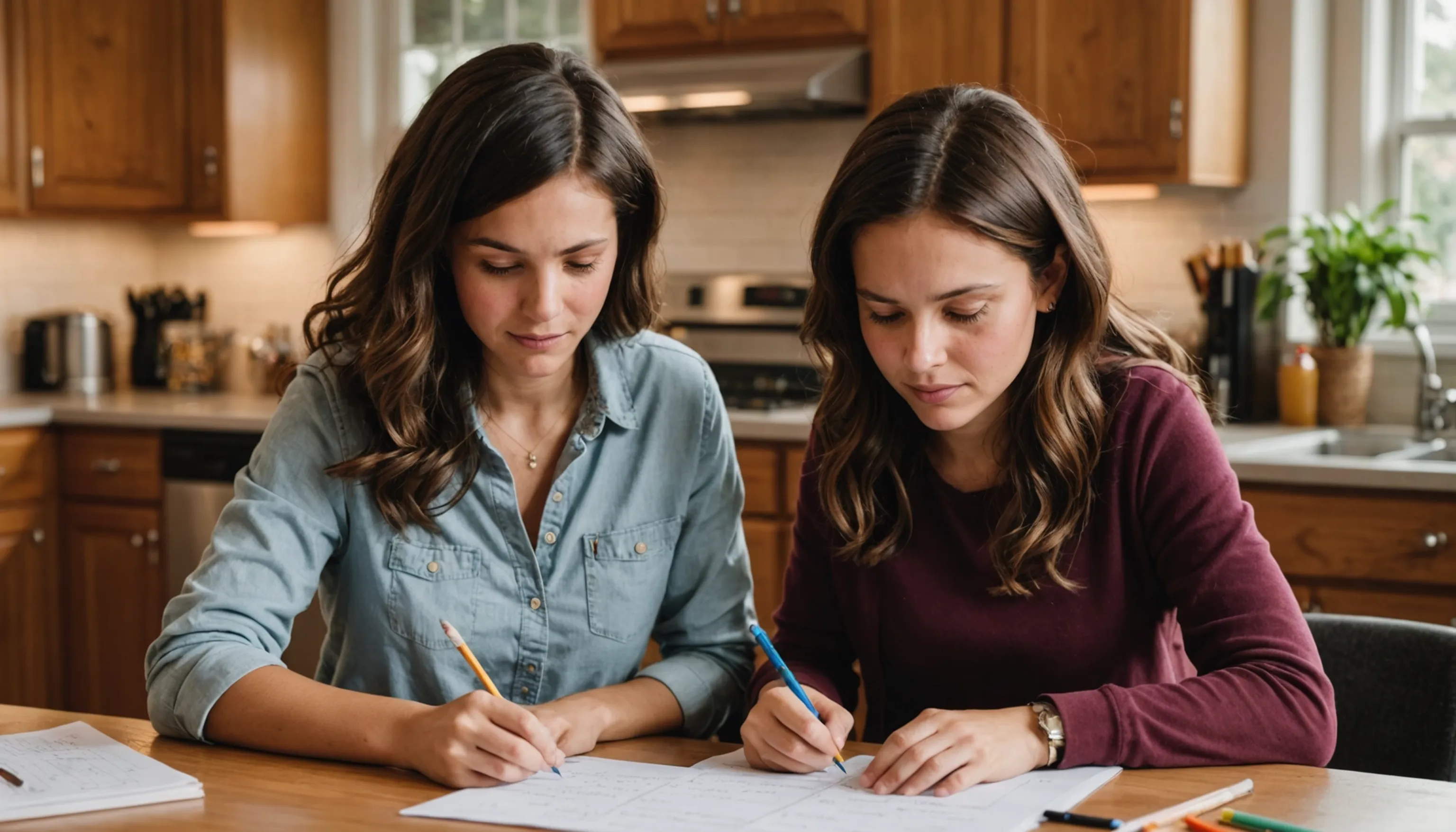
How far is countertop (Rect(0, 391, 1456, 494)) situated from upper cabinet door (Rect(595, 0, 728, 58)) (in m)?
1.00

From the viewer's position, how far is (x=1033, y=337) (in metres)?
1.65

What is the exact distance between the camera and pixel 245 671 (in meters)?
1.51

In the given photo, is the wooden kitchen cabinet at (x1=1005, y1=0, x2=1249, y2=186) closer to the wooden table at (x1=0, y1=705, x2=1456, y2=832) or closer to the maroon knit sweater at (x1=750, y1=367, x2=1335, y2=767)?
the maroon knit sweater at (x1=750, y1=367, x2=1335, y2=767)

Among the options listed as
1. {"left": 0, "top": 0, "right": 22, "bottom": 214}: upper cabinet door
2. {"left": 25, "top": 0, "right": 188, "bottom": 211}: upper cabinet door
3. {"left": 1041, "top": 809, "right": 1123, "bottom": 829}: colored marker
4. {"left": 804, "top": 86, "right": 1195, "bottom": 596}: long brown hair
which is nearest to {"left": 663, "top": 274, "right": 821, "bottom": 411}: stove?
{"left": 25, "top": 0, "right": 188, "bottom": 211}: upper cabinet door

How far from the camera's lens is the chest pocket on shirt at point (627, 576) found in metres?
1.77

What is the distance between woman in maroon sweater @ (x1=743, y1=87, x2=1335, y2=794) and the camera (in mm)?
1399

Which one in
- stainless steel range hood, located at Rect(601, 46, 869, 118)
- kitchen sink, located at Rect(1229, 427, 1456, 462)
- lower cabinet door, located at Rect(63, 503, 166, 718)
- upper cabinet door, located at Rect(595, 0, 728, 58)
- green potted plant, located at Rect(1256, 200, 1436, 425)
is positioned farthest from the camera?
lower cabinet door, located at Rect(63, 503, 166, 718)

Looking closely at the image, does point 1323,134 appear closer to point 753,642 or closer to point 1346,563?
point 1346,563

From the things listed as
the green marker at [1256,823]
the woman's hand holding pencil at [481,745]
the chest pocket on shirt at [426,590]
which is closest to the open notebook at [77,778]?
the woman's hand holding pencil at [481,745]

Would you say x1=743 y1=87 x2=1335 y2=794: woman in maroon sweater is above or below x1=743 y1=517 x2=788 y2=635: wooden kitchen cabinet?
above

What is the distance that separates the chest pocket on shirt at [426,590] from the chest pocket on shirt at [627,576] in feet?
0.49

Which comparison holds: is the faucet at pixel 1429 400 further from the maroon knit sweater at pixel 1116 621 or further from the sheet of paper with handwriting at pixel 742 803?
the sheet of paper with handwriting at pixel 742 803

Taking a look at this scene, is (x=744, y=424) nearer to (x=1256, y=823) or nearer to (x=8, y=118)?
(x=1256, y=823)

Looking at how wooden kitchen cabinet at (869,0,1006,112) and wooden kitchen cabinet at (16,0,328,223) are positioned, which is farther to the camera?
wooden kitchen cabinet at (16,0,328,223)
